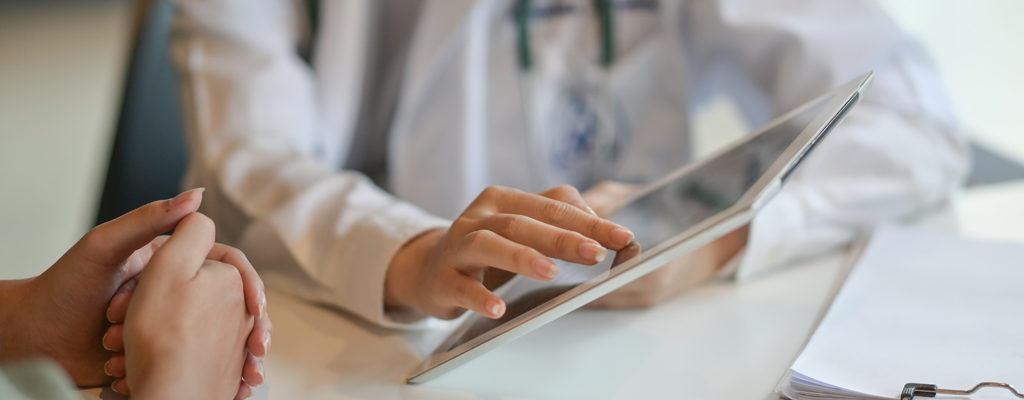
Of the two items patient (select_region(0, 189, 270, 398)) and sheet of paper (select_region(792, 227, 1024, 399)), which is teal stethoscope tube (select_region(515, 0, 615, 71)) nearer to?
sheet of paper (select_region(792, 227, 1024, 399))

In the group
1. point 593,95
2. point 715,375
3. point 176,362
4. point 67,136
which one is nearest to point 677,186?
point 715,375

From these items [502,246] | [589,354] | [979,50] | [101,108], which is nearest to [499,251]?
[502,246]

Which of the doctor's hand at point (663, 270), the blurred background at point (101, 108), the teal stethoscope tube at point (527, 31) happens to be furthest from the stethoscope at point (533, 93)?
the doctor's hand at point (663, 270)

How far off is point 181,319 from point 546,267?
0.15 meters

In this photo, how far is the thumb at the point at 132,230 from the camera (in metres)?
0.35

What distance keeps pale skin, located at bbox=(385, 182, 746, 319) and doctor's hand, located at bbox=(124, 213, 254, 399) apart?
0.11 meters

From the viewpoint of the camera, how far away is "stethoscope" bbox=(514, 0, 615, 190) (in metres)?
0.82

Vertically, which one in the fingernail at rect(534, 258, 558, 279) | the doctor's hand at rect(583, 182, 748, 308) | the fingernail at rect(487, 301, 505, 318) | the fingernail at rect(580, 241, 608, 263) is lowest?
the fingernail at rect(487, 301, 505, 318)

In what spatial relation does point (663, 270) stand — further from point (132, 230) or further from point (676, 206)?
point (132, 230)

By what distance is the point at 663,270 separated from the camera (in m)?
0.53

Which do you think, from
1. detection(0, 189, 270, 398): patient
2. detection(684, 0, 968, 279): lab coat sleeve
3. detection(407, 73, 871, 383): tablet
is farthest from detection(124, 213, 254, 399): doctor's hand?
detection(684, 0, 968, 279): lab coat sleeve

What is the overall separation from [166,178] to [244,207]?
28 cm

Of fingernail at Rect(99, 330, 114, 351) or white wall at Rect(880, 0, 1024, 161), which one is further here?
white wall at Rect(880, 0, 1024, 161)

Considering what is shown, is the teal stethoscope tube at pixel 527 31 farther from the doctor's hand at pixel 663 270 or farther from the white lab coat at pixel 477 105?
the doctor's hand at pixel 663 270
